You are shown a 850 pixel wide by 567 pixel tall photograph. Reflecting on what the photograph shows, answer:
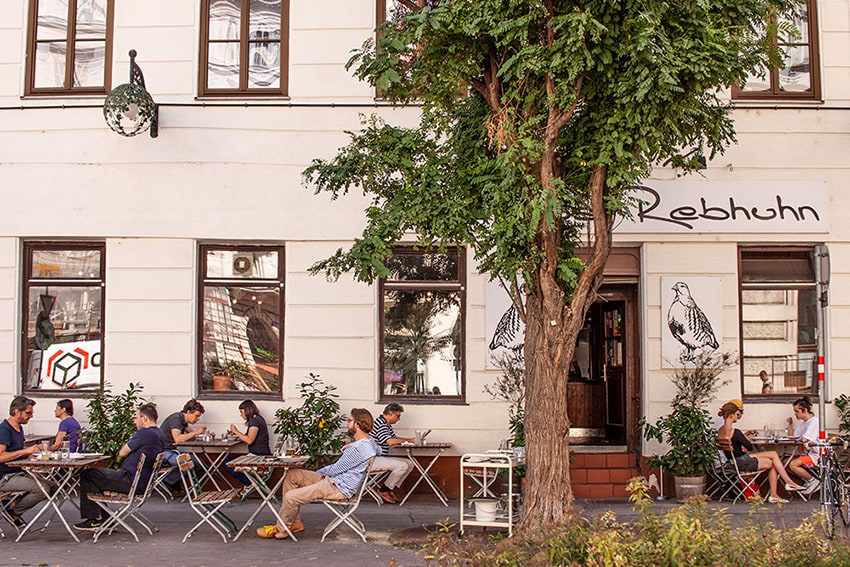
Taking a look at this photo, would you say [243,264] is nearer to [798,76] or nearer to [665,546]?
[798,76]

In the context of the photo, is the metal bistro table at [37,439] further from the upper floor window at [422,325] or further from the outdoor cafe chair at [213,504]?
the upper floor window at [422,325]

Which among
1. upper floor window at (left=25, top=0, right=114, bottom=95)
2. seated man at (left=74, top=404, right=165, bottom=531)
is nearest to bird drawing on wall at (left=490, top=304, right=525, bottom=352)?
seated man at (left=74, top=404, right=165, bottom=531)

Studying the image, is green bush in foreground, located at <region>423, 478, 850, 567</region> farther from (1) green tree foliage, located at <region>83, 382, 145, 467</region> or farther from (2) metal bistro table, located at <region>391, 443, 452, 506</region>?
(1) green tree foliage, located at <region>83, 382, 145, 467</region>

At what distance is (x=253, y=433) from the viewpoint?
1145 centimetres

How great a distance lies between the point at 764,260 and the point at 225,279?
7166 millimetres

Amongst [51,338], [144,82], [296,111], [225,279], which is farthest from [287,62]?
[51,338]

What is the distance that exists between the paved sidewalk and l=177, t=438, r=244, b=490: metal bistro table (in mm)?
804

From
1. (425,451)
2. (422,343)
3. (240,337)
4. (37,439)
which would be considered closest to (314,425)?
(425,451)

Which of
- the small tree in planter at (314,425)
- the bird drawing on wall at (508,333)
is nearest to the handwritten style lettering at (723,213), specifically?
the bird drawing on wall at (508,333)

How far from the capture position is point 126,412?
39.2 ft

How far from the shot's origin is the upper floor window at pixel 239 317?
12422 mm

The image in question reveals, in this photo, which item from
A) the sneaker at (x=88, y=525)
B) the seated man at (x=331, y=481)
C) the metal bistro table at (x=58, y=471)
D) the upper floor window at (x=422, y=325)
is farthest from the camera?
the upper floor window at (x=422, y=325)

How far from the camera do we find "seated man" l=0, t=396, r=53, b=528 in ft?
30.8

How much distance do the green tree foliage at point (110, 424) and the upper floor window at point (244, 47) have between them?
13.8 ft
